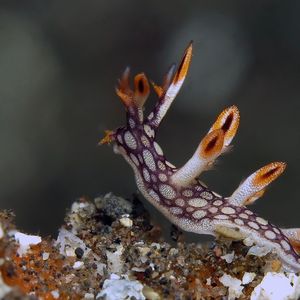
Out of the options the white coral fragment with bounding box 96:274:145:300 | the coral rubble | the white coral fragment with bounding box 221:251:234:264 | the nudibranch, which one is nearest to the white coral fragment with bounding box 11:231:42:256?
the coral rubble

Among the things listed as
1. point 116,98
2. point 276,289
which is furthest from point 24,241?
point 116,98

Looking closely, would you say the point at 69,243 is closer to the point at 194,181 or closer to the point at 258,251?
the point at 194,181

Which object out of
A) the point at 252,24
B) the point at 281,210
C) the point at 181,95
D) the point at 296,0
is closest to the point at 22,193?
the point at 181,95

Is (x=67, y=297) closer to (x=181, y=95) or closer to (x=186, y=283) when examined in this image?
(x=186, y=283)

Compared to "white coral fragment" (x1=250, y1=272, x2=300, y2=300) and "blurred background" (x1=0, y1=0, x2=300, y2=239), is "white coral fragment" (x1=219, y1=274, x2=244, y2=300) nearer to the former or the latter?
"white coral fragment" (x1=250, y1=272, x2=300, y2=300)

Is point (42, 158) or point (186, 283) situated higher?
point (186, 283)

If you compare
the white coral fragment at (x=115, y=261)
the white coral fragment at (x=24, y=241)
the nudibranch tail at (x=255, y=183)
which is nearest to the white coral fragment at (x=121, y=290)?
the white coral fragment at (x=115, y=261)

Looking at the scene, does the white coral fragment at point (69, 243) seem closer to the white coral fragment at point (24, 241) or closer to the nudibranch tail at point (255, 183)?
the white coral fragment at point (24, 241)
